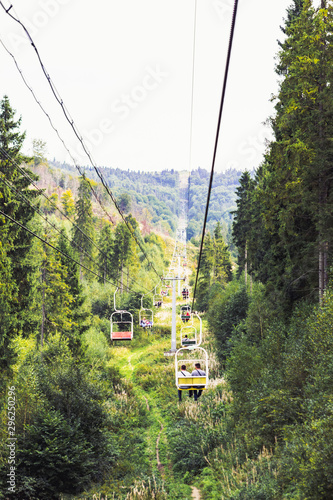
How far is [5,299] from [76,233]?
44.5 m

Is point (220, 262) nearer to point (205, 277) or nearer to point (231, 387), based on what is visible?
point (205, 277)

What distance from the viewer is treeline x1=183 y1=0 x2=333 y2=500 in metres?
11.9

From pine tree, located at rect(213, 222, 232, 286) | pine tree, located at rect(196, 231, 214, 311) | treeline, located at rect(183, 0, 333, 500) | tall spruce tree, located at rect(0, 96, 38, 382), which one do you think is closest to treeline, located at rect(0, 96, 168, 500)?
tall spruce tree, located at rect(0, 96, 38, 382)

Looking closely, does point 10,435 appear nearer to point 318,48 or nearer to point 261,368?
point 261,368

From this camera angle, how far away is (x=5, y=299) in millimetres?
20469

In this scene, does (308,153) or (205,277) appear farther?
(205,277)

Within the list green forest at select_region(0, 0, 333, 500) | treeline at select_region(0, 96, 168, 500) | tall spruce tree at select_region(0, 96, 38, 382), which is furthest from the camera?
tall spruce tree at select_region(0, 96, 38, 382)

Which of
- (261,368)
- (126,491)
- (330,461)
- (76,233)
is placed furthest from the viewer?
(76,233)

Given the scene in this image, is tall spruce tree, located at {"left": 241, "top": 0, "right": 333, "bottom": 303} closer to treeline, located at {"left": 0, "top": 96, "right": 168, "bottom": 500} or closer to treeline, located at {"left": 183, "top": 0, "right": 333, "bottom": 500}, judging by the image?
treeline, located at {"left": 183, "top": 0, "right": 333, "bottom": 500}

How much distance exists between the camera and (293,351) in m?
16.2

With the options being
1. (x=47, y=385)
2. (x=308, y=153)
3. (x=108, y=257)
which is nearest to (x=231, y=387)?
(x=47, y=385)

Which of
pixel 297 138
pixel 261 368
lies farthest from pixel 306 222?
pixel 261 368

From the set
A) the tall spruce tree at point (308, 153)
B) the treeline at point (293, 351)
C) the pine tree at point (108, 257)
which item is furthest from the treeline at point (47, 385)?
the pine tree at point (108, 257)

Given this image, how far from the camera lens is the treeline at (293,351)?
11938mm
